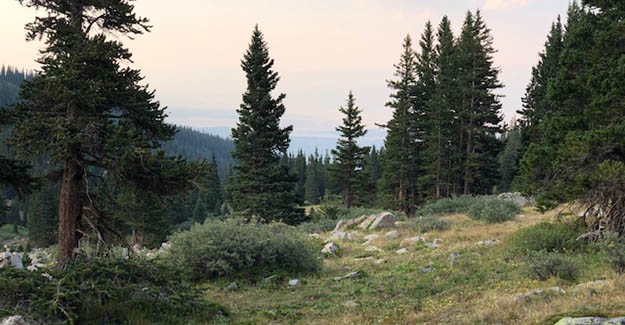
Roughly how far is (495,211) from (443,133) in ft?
61.2

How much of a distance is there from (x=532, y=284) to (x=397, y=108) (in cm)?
3300

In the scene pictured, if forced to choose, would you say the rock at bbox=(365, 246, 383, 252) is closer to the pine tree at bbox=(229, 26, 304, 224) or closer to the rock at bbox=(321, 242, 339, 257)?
the rock at bbox=(321, 242, 339, 257)

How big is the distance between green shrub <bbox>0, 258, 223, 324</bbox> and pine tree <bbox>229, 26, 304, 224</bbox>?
23.9 meters

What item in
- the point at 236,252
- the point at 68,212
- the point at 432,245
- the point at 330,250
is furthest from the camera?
the point at 330,250

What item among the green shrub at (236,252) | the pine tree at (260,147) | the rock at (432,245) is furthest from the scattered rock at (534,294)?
the pine tree at (260,147)

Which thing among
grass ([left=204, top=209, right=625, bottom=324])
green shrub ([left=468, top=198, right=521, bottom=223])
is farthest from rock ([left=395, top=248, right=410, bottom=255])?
green shrub ([left=468, top=198, right=521, bottom=223])

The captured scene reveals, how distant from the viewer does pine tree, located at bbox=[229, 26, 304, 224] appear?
32719 millimetres

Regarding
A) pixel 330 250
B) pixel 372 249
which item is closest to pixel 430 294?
pixel 372 249

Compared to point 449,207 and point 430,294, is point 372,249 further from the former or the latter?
point 449,207

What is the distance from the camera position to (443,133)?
3897 centimetres

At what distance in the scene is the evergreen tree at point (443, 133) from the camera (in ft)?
125

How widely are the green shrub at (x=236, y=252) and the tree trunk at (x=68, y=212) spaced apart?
13.6 ft

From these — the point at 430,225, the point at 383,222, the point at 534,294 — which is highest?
the point at 534,294

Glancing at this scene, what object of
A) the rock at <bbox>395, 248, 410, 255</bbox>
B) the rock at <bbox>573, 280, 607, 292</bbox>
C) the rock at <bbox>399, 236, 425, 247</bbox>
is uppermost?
the rock at <bbox>573, 280, 607, 292</bbox>
